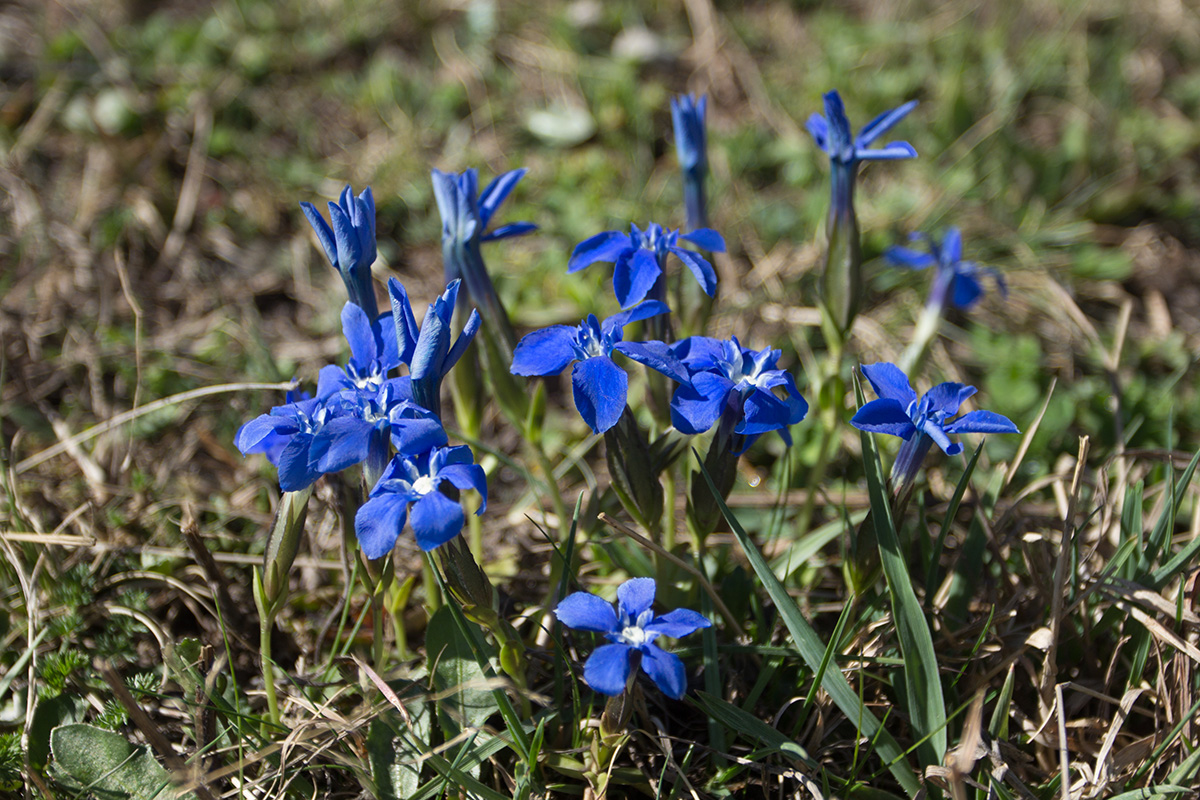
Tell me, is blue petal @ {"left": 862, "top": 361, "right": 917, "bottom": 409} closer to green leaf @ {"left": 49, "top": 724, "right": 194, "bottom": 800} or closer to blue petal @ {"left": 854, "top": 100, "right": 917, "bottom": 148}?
blue petal @ {"left": 854, "top": 100, "right": 917, "bottom": 148}

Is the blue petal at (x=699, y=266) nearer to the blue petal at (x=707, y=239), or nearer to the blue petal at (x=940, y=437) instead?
the blue petal at (x=707, y=239)

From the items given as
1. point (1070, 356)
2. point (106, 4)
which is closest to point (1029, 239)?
point (1070, 356)

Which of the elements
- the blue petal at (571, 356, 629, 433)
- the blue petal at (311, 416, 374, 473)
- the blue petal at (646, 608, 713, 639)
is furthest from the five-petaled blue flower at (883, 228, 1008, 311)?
the blue petal at (311, 416, 374, 473)

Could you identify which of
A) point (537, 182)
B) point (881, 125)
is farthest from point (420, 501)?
point (537, 182)

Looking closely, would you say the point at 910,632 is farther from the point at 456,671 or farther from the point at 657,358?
the point at 456,671

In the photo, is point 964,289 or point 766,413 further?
point 964,289
